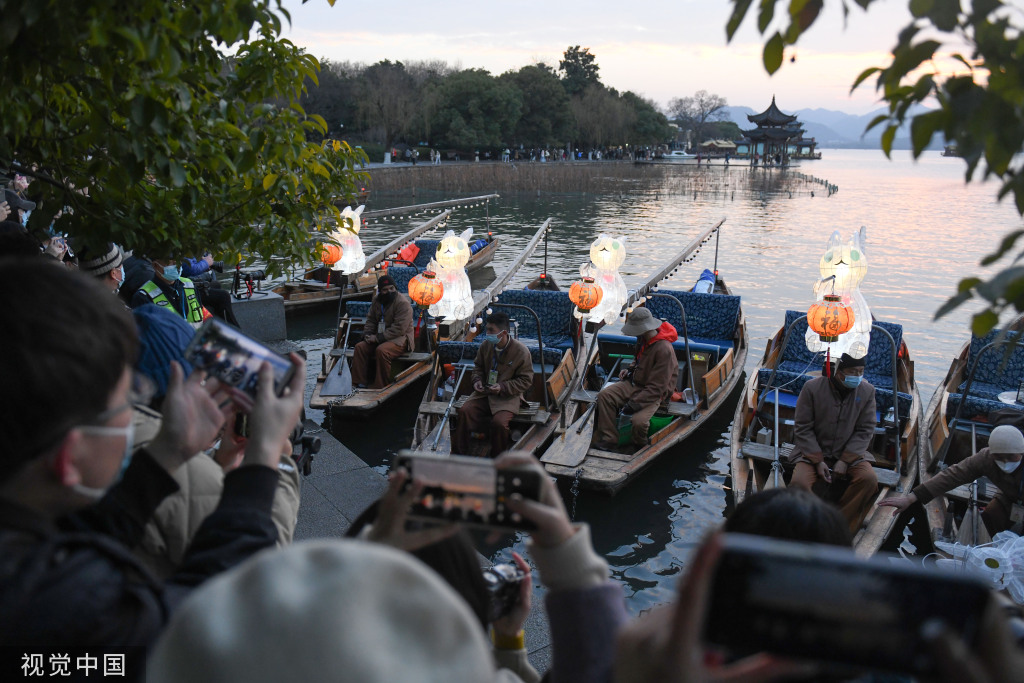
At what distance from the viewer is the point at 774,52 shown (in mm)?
1663

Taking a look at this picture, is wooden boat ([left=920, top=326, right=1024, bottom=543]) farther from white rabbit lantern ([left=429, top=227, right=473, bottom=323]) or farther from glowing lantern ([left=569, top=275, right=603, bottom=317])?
white rabbit lantern ([left=429, top=227, right=473, bottom=323])

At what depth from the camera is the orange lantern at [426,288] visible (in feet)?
28.0

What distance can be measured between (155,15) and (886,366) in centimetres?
918

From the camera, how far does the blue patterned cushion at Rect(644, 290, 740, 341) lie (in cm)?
1080

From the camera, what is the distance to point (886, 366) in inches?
362

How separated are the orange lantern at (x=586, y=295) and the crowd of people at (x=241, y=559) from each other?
6.80 meters

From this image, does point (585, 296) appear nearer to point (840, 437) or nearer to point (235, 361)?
point (840, 437)

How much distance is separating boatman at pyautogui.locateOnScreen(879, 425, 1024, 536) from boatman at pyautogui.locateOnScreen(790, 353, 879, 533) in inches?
27.3

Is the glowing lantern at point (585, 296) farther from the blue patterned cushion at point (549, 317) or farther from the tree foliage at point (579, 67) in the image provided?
the tree foliage at point (579, 67)

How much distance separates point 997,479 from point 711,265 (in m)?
18.2

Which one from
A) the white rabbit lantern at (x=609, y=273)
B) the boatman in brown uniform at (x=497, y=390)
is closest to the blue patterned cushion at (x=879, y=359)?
the white rabbit lantern at (x=609, y=273)

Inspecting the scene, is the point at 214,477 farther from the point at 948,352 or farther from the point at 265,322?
the point at 948,352

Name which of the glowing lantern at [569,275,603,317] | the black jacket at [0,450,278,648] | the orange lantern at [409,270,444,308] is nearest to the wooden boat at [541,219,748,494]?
the glowing lantern at [569,275,603,317]

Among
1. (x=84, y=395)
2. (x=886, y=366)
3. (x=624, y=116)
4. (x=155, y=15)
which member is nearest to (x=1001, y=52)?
(x=84, y=395)
